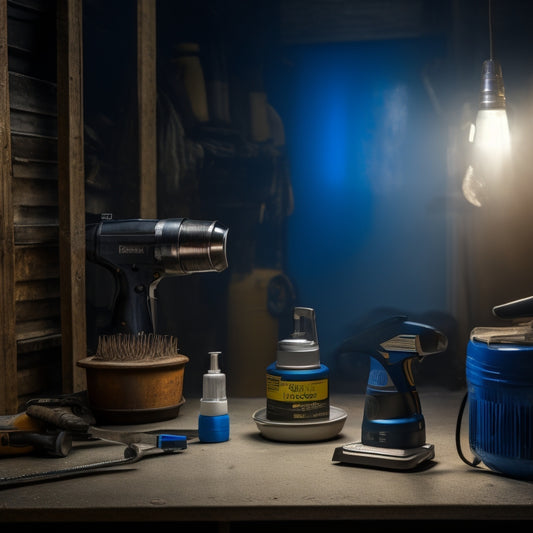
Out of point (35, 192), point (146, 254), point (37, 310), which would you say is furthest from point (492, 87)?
point (37, 310)

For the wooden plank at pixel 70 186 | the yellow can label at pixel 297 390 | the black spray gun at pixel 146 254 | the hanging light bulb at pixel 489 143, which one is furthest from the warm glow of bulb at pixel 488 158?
the wooden plank at pixel 70 186

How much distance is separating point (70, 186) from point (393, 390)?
1.02m

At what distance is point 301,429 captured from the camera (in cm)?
160

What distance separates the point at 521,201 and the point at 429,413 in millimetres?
734

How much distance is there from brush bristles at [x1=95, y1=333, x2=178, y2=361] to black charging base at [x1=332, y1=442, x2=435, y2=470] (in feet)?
1.90

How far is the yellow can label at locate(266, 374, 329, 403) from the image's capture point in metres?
1.58

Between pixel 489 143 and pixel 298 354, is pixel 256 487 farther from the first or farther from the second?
pixel 489 143

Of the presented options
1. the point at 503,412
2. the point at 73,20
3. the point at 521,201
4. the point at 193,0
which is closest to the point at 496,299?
the point at 521,201

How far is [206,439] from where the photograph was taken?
5.33ft

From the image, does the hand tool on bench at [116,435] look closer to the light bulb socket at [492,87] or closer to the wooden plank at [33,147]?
Answer: the wooden plank at [33,147]

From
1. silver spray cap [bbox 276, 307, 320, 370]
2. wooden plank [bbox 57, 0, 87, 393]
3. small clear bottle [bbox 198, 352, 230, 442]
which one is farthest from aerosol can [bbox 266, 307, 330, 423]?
wooden plank [bbox 57, 0, 87, 393]

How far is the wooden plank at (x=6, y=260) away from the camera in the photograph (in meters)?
1.78

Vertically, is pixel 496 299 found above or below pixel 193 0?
below

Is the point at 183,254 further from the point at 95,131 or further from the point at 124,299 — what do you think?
the point at 95,131
